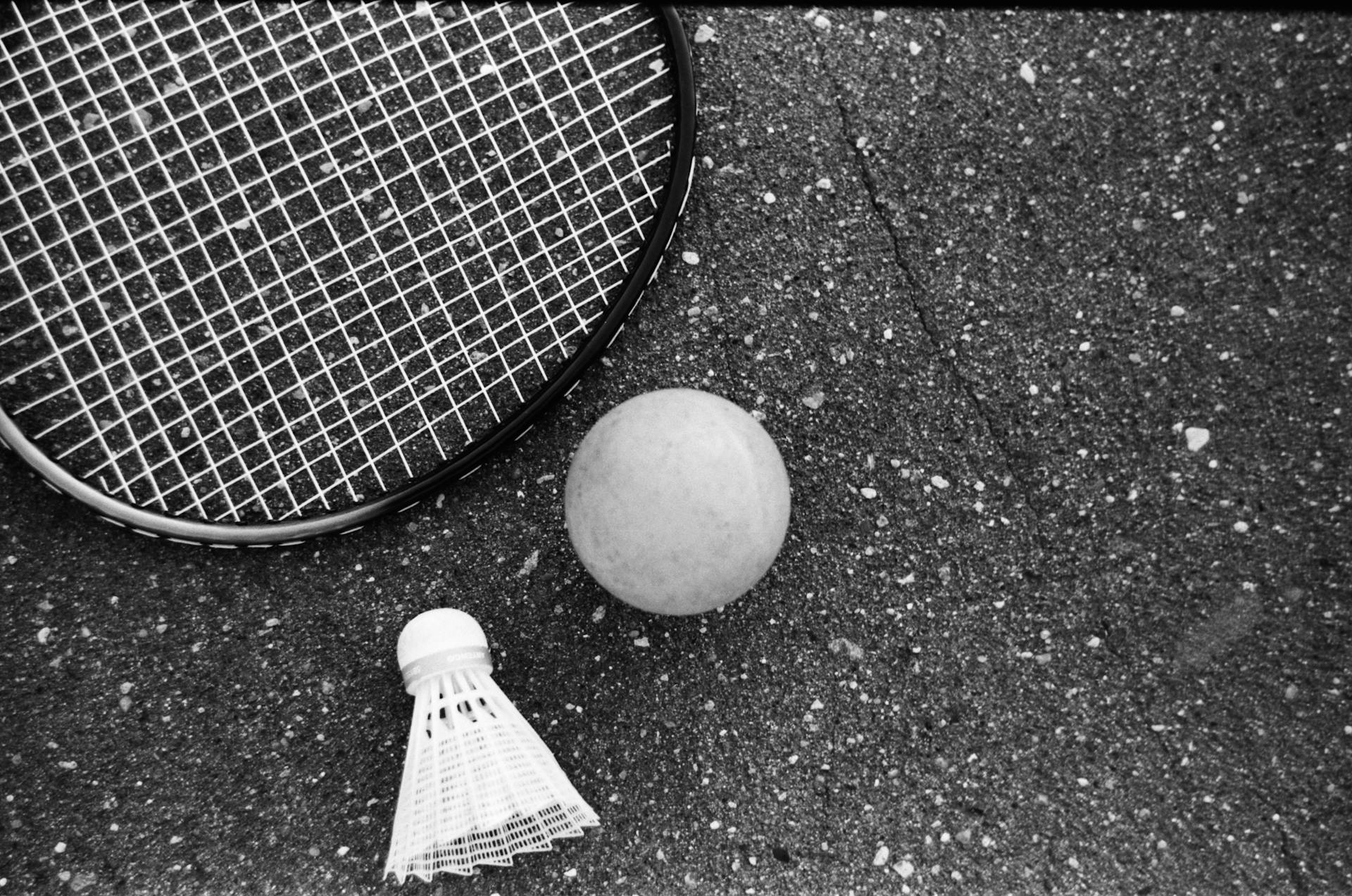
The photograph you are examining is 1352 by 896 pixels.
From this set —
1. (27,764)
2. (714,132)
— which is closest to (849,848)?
(714,132)

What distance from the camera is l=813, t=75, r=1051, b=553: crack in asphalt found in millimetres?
1624

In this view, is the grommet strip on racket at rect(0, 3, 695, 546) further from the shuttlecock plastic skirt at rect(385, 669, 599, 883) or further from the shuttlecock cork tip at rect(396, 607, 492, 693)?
the shuttlecock plastic skirt at rect(385, 669, 599, 883)

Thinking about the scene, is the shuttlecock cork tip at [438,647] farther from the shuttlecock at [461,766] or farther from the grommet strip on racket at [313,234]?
the grommet strip on racket at [313,234]

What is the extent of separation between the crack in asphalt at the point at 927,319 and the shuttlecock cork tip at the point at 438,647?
36.0 inches

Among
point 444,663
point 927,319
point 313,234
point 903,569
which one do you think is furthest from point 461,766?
point 927,319

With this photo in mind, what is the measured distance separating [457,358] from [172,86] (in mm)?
643

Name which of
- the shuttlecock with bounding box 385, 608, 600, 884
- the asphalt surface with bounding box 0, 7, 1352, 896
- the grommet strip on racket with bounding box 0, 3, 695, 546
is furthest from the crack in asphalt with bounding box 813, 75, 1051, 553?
the shuttlecock with bounding box 385, 608, 600, 884

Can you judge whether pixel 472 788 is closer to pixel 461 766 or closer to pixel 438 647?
pixel 461 766

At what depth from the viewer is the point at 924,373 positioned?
5.33 ft

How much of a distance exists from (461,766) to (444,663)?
0.52 ft

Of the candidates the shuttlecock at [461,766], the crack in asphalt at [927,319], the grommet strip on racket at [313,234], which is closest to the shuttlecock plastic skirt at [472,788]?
the shuttlecock at [461,766]

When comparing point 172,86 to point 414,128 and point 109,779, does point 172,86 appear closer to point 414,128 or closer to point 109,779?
point 414,128

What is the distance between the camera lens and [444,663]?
1471 mm

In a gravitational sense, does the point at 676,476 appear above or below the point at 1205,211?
above
